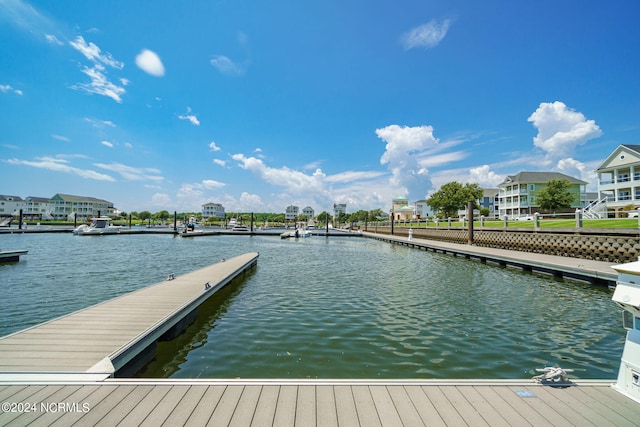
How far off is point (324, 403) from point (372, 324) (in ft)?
14.5

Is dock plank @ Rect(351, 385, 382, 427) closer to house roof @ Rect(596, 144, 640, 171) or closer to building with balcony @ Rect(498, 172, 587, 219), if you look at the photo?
house roof @ Rect(596, 144, 640, 171)

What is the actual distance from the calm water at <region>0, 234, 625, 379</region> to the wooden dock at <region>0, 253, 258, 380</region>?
551mm

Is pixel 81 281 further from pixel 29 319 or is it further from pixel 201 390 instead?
pixel 201 390

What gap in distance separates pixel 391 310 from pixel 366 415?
578 cm

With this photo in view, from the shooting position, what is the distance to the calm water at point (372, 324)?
5.11 metres

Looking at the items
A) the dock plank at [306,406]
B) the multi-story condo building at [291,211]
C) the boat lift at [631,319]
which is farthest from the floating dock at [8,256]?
the multi-story condo building at [291,211]

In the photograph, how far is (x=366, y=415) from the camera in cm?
285

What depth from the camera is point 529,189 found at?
58.7 meters

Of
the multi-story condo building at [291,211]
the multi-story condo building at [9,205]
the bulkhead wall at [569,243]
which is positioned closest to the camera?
the bulkhead wall at [569,243]

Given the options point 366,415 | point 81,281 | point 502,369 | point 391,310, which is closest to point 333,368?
point 366,415

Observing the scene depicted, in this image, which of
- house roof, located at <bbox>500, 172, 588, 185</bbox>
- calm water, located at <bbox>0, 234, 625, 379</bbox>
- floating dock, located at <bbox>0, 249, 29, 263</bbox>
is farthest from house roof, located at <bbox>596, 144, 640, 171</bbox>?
floating dock, located at <bbox>0, 249, 29, 263</bbox>

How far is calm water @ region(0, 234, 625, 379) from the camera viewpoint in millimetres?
5109

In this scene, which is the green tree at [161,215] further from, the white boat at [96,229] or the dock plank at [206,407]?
the dock plank at [206,407]

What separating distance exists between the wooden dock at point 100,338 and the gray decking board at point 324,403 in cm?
61
